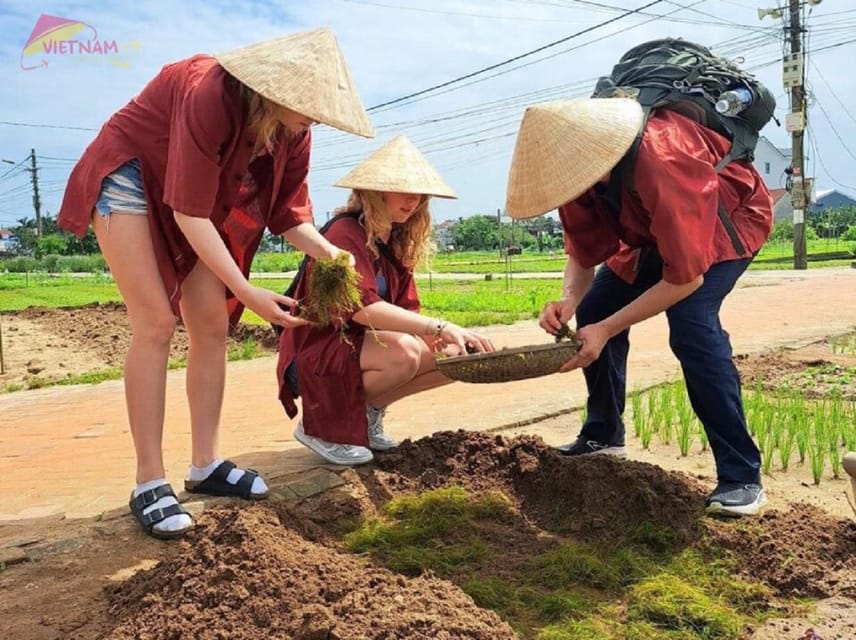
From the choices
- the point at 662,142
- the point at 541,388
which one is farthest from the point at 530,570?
the point at 541,388

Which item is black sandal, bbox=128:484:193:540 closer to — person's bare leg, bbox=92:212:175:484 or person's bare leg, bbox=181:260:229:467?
person's bare leg, bbox=92:212:175:484

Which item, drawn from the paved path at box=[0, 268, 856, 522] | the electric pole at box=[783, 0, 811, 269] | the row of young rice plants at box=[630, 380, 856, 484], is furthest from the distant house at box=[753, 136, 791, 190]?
the row of young rice plants at box=[630, 380, 856, 484]

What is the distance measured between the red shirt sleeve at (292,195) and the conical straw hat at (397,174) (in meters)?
0.21

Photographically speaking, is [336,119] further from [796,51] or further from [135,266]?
[796,51]

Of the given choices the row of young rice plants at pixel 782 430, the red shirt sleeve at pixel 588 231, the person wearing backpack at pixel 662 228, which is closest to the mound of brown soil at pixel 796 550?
the person wearing backpack at pixel 662 228

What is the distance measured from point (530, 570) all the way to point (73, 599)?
4.41ft

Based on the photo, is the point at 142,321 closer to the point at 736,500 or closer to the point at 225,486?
the point at 225,486

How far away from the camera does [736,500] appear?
291 centimetres

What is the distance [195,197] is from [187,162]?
108 millimetres

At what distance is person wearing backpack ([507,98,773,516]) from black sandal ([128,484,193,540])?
4.67 ft

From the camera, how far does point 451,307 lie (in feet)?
45.4

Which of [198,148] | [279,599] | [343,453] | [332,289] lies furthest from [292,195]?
[279,599]

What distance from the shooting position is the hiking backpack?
292cm

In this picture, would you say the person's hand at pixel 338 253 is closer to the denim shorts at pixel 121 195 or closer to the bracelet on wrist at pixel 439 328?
the bracelet on wrist at pixel 439 328
